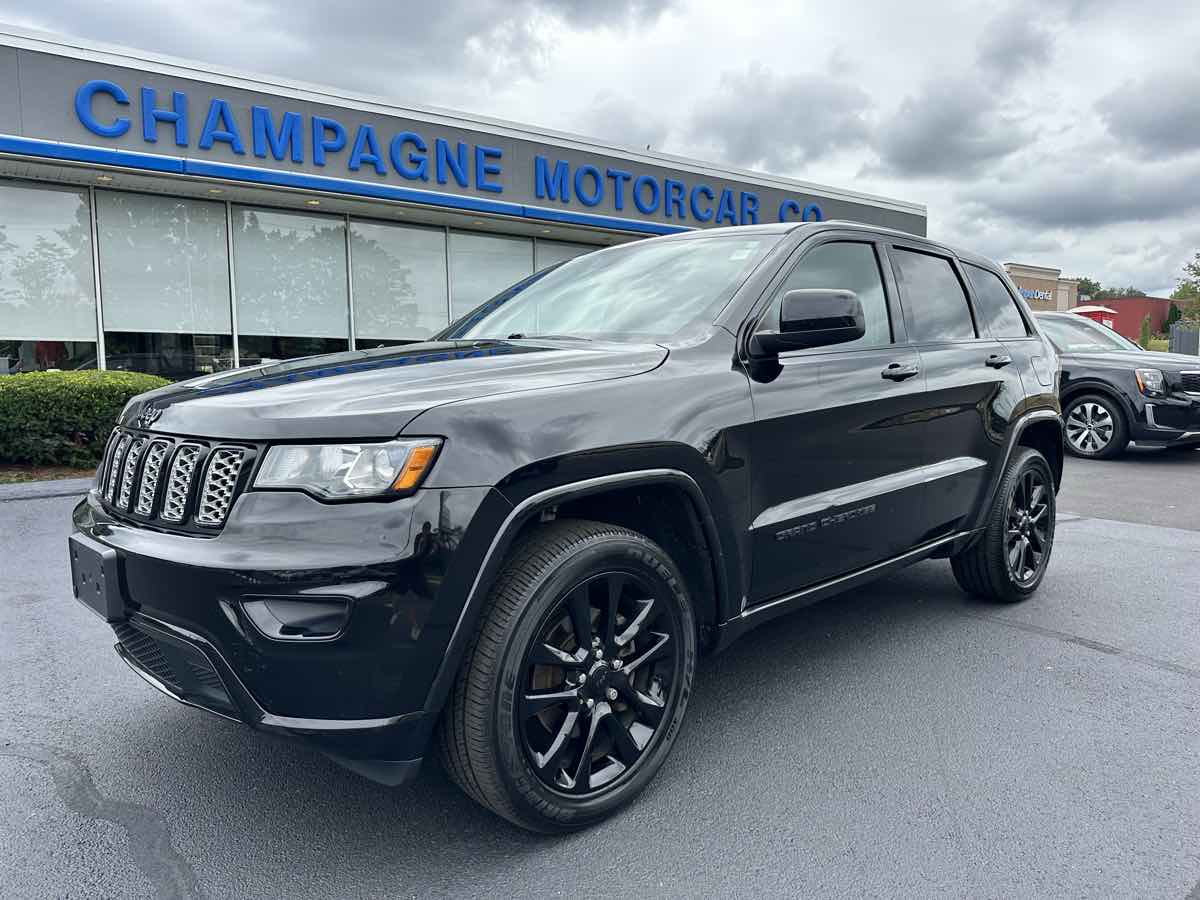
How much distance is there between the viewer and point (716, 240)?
11.0ft

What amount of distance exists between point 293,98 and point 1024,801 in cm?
1182

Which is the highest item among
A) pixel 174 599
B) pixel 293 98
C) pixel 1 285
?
pixel 293 98

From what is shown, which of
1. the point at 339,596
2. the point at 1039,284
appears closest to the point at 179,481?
the point at 339,596

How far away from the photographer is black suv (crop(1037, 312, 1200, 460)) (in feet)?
31.2

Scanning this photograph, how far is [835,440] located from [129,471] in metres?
2.24

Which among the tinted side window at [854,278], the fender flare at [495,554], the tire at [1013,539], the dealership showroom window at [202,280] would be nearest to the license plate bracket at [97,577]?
the fender flare at [495,554]

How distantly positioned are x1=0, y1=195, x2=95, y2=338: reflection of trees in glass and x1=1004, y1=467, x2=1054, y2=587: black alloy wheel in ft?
37.0

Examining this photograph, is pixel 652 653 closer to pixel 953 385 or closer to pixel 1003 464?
pixel 953 385

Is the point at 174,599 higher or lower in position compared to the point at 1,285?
lower

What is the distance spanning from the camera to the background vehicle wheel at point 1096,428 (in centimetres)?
981

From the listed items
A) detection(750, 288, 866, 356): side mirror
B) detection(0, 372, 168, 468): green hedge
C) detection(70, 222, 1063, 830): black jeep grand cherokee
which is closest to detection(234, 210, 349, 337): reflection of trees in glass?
detection(0, 372, 168, 468): green hedge

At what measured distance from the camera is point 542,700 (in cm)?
223

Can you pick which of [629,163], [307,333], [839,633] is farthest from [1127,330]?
[839,633]

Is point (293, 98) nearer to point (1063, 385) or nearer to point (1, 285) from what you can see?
point (1, 285)
